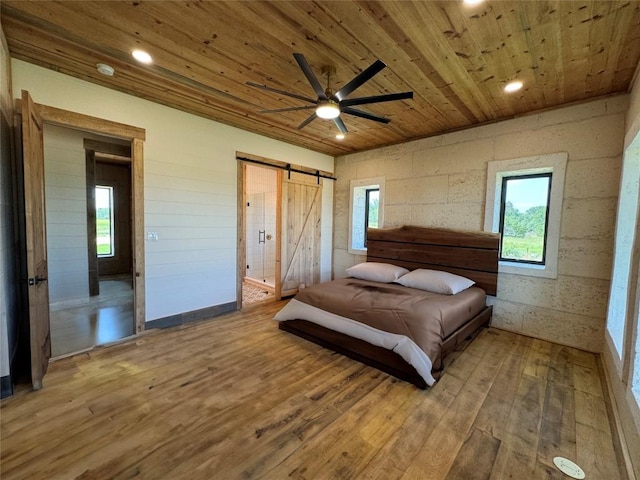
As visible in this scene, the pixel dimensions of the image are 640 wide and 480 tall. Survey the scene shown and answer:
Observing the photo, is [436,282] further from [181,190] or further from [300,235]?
[181,190]

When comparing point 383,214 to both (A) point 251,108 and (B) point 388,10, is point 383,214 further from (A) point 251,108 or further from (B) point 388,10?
(B) point 388,10

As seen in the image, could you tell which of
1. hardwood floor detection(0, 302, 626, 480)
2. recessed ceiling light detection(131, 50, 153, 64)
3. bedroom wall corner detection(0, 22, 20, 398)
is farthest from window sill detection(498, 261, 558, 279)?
bedroom wall corner detection(0, 22, 20, 398)

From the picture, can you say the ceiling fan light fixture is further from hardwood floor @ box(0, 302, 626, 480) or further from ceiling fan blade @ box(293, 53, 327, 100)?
hardwood floor @ box(0, 302, 626, 480)

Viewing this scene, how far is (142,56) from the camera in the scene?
2.36 m

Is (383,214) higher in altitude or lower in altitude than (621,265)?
higher

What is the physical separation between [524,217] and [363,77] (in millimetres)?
3039

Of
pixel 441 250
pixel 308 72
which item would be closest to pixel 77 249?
pixel 308 72

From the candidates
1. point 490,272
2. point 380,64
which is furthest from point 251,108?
point 490,272

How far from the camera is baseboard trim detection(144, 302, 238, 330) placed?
11.1 ft

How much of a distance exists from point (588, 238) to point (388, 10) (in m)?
3.23

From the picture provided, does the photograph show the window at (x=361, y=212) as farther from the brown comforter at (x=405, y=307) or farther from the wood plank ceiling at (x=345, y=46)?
the wood plank ceiling at (x=345, y=46)

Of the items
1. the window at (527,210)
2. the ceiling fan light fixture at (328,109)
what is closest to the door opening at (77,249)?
the ceiling fan light fixture at (328,109)

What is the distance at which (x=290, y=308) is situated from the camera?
3.32m

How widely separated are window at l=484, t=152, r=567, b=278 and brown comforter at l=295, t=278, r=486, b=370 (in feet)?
2.47
